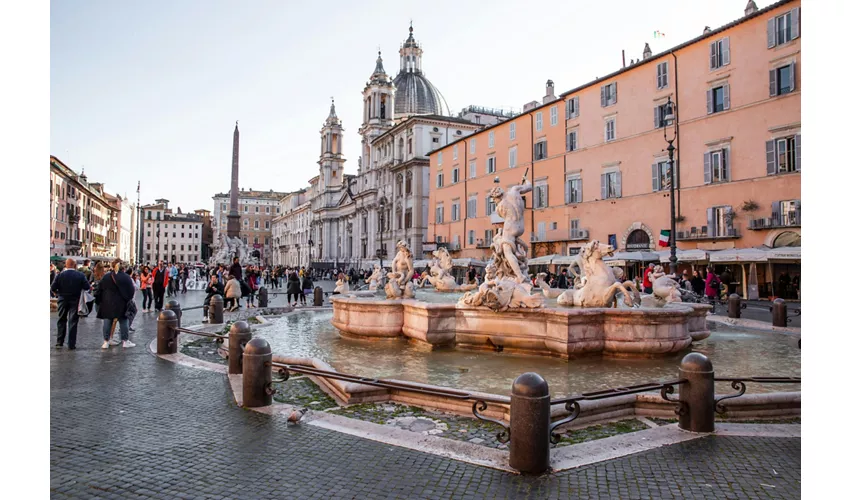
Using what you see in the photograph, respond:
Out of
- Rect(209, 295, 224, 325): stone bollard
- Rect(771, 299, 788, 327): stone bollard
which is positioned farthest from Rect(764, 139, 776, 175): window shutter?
Rect(209, 295, 224, 325): stone bollard

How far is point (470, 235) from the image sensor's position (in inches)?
1693

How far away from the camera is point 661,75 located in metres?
27.3

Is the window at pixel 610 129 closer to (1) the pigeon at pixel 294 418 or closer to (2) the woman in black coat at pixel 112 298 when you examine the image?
(2) the woman in black coat at pixel 112 298

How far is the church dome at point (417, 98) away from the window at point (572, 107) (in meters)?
35.9

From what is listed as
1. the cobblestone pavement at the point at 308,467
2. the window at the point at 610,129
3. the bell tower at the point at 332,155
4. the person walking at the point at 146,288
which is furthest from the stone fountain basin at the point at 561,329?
the bell tower at the point at 332,155

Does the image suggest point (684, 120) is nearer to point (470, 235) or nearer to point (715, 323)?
point (715, 323)

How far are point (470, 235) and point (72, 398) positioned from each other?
37.9 meters

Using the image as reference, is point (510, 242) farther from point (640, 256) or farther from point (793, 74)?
point (793, 74)

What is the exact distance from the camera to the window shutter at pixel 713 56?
80.9 ft

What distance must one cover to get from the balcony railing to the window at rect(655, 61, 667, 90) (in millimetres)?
8293

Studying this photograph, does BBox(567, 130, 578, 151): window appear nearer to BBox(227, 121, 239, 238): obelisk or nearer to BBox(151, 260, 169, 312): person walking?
BBox(151, 260, 169, 312): person walking

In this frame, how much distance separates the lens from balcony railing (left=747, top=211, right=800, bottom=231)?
→ 21234 mm

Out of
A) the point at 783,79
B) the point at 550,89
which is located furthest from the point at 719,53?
the point at 550,89

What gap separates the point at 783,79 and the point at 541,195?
15646mm
